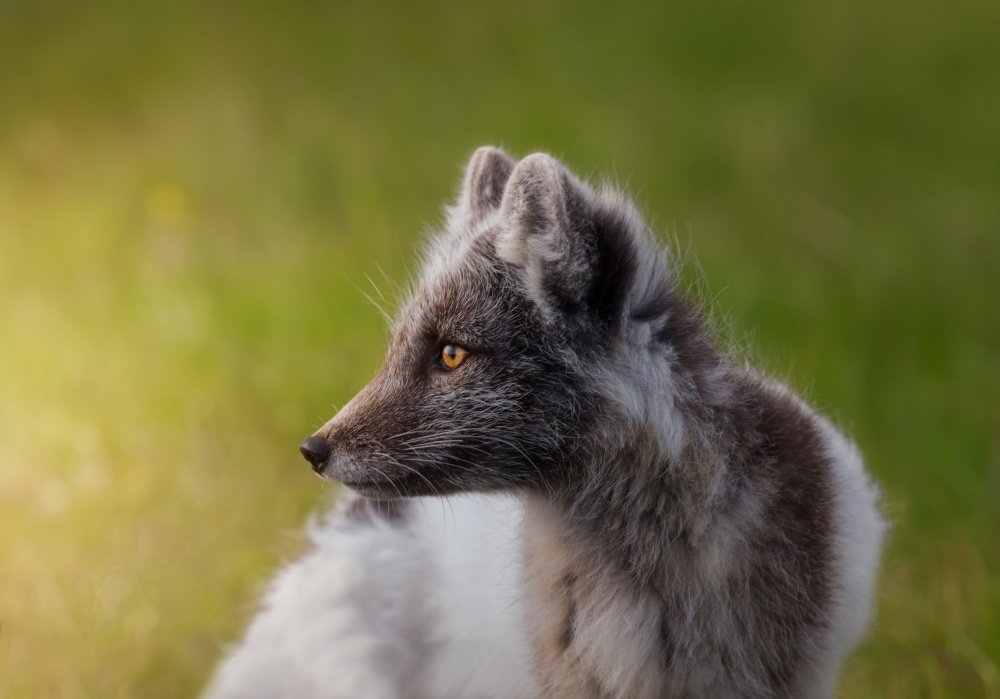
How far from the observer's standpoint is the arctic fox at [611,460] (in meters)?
2.64

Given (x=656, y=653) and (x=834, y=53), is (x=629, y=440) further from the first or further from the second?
(x=834, y=53)

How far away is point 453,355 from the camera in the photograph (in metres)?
2.75

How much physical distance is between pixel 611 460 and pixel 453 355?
1.88 ft

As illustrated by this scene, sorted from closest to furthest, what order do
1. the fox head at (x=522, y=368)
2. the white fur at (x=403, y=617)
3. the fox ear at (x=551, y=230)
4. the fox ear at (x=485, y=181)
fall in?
the fox ear at (x=551, y=230) → the fox head at (x=522, y=368) → the white fur at (x=403, y=617) → the fox ear at (x=485, y=181)

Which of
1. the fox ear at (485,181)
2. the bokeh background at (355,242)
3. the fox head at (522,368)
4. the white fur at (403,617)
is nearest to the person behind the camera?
the fox head at (522,368)

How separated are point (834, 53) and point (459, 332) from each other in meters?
7.61

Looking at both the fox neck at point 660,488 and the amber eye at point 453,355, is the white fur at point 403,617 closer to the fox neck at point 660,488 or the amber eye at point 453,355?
the fox neck at point 660,488

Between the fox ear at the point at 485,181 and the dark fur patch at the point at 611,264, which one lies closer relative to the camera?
the dark fur patch at the point at 611,264

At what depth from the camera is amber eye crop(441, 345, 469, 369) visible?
107 inches

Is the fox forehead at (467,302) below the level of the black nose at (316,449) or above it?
above

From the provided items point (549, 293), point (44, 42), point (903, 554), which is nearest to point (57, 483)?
point (549, 293)

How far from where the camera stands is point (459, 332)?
2729mm

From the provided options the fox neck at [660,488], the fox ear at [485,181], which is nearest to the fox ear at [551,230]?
the fox neck at [660,488]

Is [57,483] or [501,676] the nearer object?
[501,676]
